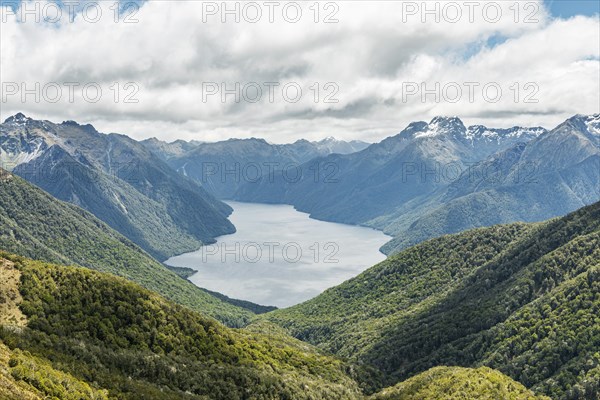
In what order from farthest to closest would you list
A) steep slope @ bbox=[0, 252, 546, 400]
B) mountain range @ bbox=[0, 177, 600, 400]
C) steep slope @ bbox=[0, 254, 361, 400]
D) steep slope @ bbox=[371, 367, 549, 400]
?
steep slope @ bbox=[371, 367, 549, 400]
steep slope @ bbox=[0, 254, 361, 400]
mountain range @ bbox=[0, 177, 600, 400]
steep slope @ bbox=[0, 252, 546, 400]

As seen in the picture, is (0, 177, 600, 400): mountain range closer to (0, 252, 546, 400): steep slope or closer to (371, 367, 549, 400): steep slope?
(0, 252, 546, 400): steep slope

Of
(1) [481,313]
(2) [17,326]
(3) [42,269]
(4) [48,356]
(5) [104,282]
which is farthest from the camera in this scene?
(1) [481,313]

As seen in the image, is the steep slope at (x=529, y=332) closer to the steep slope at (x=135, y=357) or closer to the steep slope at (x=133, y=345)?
the steep slope at (x=135, y=357)

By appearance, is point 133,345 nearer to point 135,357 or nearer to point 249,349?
point 135,357

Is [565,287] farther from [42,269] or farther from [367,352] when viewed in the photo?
[42,269]

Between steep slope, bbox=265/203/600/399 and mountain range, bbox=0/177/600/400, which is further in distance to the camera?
steep slope, bbox=265/203/600/399

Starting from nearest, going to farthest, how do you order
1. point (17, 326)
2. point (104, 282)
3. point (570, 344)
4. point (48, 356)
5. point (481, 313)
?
point (48, 356), point (17, 326), point (104, 282), point (570, 344), point (481, 313)

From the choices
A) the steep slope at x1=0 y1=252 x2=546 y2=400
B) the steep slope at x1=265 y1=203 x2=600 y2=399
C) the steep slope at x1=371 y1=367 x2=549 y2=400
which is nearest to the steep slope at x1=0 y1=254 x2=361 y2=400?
the steep slope at x1=0 y1=252 x2=546 y2=400

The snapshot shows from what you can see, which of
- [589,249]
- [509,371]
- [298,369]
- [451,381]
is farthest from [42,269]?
[589,249]
